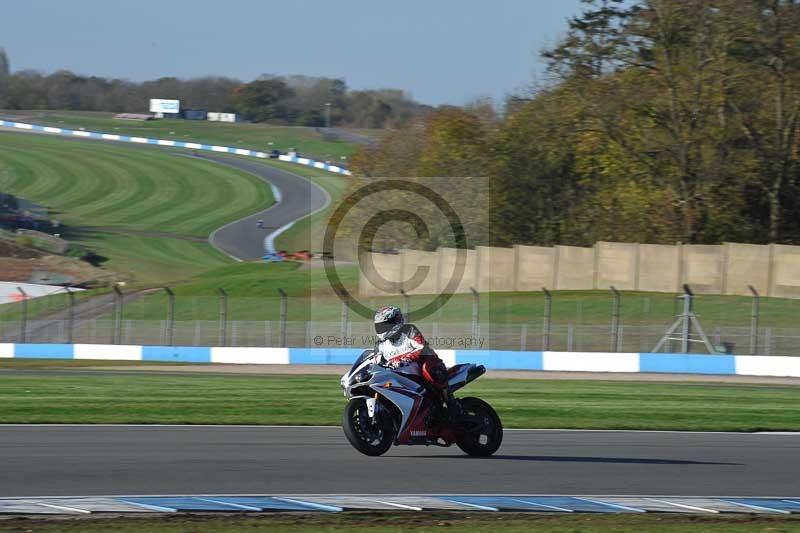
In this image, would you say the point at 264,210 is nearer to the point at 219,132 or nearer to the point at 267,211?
the point at 267,211

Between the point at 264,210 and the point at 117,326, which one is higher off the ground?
the point at 264,210

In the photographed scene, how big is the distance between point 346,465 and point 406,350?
4.61ft

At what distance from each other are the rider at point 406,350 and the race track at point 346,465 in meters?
0.92

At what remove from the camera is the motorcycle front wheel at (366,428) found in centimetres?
1172

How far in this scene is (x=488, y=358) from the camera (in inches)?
1321

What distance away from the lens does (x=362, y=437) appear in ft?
38.9

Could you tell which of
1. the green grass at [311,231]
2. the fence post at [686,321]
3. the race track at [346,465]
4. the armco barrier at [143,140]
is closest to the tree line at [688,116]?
the fence post at [686,321]

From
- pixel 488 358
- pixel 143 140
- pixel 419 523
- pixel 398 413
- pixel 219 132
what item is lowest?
pixel 488 358

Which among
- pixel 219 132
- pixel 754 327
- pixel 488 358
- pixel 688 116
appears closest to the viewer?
pixel 754 327

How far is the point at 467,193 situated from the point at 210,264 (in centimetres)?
2241

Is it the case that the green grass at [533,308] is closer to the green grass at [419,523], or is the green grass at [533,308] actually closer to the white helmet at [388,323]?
the white helmet at [388,323]

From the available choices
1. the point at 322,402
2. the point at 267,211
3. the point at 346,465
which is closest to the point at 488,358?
the point at 322,402

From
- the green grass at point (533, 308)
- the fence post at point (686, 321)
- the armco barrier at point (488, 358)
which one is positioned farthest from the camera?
the green grass at point (533, 308)

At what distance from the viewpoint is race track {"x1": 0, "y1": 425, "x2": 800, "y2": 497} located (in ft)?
33.7
